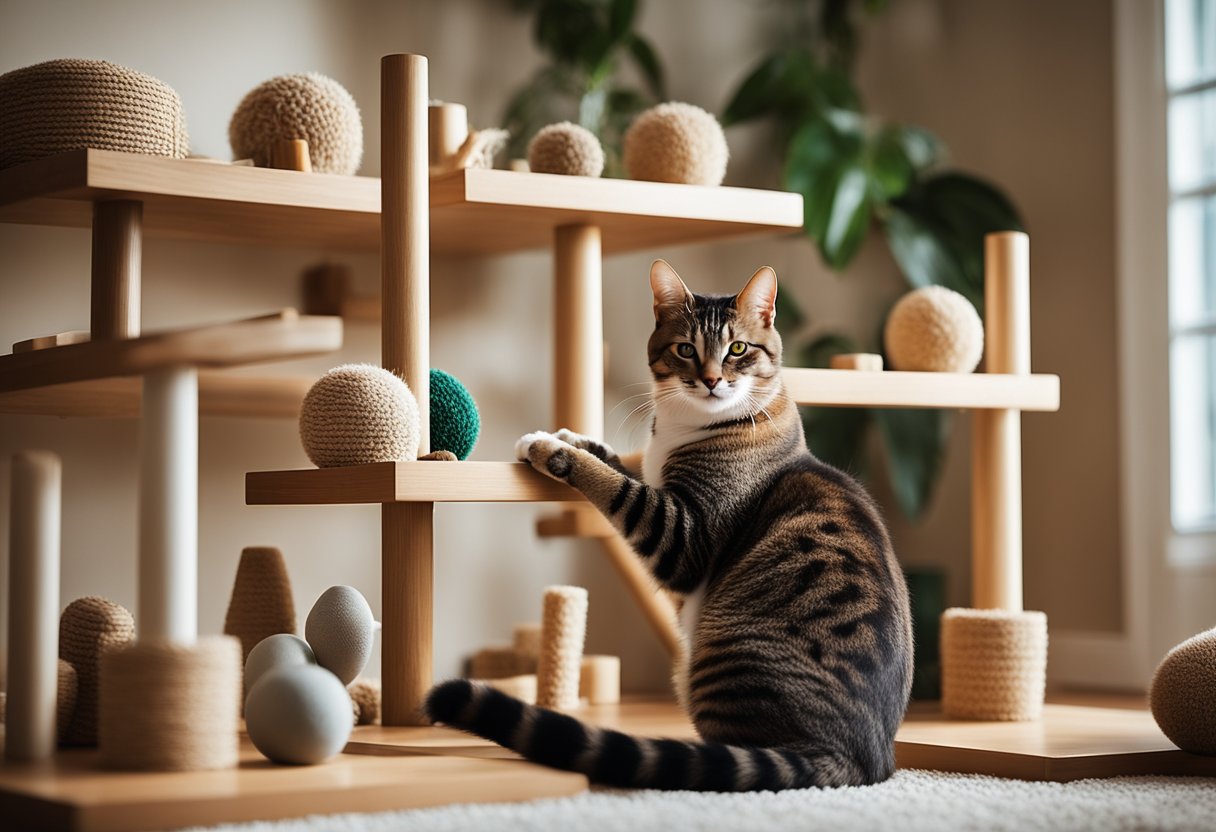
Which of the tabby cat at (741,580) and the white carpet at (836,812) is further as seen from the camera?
the tabby cat at (741,580)

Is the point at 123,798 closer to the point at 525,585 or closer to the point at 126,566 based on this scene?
the point at 126,566

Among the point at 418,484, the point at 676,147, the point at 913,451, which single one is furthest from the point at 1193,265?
the point at 418,484

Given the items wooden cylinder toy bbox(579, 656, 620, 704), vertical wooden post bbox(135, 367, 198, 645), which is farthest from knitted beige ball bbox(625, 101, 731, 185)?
vertical wooden post bbox(135, 367, 198, 645)

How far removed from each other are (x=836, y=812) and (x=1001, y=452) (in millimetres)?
1043

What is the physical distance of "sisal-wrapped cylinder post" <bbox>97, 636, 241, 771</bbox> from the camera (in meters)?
1.44

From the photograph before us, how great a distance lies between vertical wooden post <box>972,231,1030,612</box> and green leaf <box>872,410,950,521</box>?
404mm

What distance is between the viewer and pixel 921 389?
225 cm

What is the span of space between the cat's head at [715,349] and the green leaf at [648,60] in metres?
0.87

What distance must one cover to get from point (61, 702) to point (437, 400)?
61 cm

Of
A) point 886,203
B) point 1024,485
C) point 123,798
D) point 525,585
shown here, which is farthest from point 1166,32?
point 123,798

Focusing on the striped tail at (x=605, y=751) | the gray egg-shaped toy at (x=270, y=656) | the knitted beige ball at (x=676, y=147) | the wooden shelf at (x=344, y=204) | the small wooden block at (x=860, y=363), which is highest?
the knitted beige ball at (x=676, y=147)

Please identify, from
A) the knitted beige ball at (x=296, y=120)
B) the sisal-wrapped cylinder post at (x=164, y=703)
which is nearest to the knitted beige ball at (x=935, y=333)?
the knitted beige ball at (x=296, y=120)

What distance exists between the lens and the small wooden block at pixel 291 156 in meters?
2.01

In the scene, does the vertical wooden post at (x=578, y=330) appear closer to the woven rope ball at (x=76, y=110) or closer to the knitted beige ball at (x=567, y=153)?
the knitted beige ball at (x=567, y=153)
